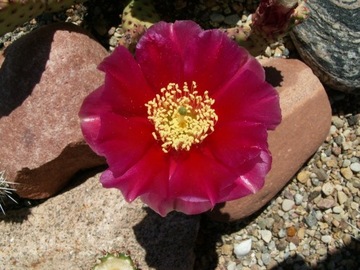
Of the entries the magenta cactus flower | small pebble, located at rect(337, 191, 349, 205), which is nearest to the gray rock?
small pebble, located at rect(337, 191, 349, 205)

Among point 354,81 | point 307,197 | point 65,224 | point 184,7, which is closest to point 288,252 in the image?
point 307,197

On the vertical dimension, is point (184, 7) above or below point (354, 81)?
above

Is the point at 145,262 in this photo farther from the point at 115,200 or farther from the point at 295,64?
the point at 295,64

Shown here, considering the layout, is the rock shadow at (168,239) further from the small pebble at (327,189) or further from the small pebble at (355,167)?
the small pebble at (355,167)

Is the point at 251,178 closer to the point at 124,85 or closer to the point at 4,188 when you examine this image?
the point at 124,85

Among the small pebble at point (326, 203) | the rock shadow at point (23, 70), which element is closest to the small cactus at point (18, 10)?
the rock shadow at point (23, 70)

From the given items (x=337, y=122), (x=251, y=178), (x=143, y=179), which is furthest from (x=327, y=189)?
(x=143, y=179)

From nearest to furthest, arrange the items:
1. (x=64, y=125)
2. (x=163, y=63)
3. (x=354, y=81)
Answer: (x=163, y=63), (x=64, y=125), (x=354, y=81)

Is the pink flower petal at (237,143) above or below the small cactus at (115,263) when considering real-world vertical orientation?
above
